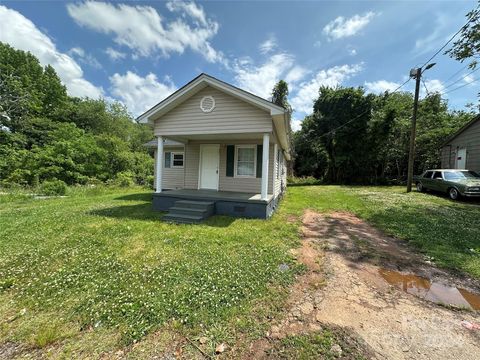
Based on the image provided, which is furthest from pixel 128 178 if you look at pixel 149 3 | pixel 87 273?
pixel 87 273

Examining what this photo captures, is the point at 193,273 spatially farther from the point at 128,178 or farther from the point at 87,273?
the point at 128,178

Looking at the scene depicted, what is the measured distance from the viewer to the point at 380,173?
789 inches

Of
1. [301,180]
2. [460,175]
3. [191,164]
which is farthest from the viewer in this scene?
[301,180]

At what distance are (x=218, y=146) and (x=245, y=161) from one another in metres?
1.38

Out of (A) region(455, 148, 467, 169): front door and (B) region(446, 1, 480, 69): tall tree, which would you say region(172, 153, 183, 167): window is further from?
(A) region(455, 148, 467, 169): front door

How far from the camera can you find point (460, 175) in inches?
408

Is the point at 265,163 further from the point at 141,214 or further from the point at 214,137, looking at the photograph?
the point at 141,214

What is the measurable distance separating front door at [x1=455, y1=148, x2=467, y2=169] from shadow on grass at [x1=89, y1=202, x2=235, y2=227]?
618 inches

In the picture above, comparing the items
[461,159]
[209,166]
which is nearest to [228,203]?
[209,166]

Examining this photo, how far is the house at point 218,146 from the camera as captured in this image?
6.59 metres

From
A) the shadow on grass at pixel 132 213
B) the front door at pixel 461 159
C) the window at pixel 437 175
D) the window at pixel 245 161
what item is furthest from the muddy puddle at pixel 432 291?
the front door at pixel 461 159

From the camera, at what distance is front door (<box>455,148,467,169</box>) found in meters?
12.8

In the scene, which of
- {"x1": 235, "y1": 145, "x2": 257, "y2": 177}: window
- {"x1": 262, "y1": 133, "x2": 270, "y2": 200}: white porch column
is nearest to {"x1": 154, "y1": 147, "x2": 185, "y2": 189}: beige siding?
{"x1": 235, "y1": 145, "x2": 257, "y2": 177}: window

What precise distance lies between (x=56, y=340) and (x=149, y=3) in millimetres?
11328
